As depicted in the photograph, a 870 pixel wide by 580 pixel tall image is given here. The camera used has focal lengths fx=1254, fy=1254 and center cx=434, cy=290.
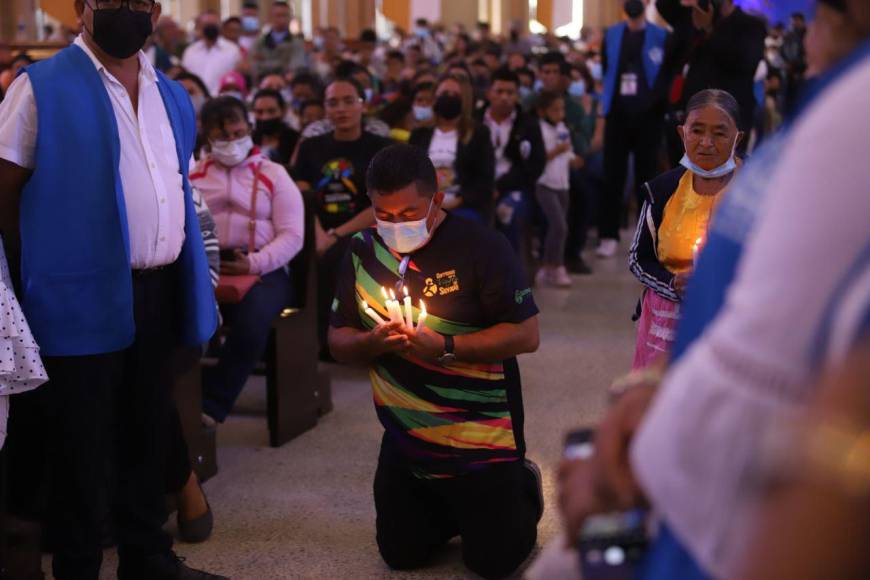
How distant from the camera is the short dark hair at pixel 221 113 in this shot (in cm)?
571

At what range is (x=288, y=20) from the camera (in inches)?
577

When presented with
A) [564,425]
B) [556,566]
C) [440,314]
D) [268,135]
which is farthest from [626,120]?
[556,566]

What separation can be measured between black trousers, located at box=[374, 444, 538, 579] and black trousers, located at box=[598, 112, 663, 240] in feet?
18.2

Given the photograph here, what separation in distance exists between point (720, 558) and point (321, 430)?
470 centimetres

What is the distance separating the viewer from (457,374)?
12.9 feet

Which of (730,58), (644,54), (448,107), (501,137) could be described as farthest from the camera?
(644,54)

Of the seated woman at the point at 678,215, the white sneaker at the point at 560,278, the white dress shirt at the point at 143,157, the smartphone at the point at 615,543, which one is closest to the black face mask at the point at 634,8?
the white sneaker at the point at 560,278

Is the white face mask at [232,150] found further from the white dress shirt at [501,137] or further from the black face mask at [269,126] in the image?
the white dress shirt at [501,137]

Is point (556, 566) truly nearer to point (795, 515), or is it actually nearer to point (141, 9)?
point (795, 515)

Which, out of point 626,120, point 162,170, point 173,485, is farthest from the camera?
point 626,120

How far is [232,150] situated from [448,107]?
7.96 ft

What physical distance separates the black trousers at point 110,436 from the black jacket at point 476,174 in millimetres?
3970

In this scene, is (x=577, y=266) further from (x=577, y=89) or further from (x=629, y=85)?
(x=577, y=89)

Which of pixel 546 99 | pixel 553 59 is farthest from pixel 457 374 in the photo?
pixel 553 59
